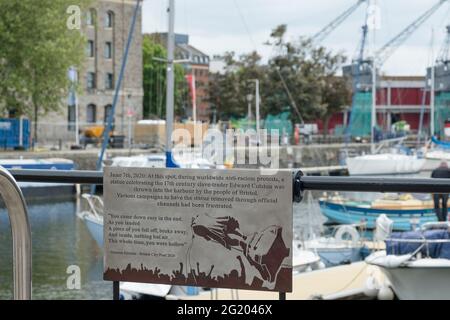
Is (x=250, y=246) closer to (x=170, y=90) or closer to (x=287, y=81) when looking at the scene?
(x=170, y=90)

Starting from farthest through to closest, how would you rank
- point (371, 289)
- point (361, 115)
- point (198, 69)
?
1. point (198, 69)
2. point (361, 115)
3. point (371, 289)

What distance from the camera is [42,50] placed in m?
39.7

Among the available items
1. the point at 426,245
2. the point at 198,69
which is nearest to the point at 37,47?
the point at 426,245

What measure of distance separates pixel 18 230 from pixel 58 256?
2035 centimetres

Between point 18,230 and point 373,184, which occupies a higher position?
point 373,184

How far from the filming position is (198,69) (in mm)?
91375

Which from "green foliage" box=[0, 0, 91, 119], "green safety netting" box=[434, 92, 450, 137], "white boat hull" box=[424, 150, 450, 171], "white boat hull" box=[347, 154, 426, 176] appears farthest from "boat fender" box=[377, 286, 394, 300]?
"green safety netting" box=[434, 92, 450, 137]

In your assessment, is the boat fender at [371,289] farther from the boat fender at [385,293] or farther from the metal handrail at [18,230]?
the metal handrail at [18,230]

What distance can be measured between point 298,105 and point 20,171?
63.0 metres

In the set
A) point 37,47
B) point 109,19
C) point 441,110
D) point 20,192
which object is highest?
point 109,19

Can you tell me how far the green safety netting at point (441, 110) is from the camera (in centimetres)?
4963

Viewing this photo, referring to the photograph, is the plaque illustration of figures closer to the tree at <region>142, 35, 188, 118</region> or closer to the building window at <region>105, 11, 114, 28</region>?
the building window at <region>105, 11, 114, 28</region>

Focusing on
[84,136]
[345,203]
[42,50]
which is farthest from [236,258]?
[84,136]

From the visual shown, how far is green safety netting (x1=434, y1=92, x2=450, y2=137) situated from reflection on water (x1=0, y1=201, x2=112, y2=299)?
24237 millimetres
